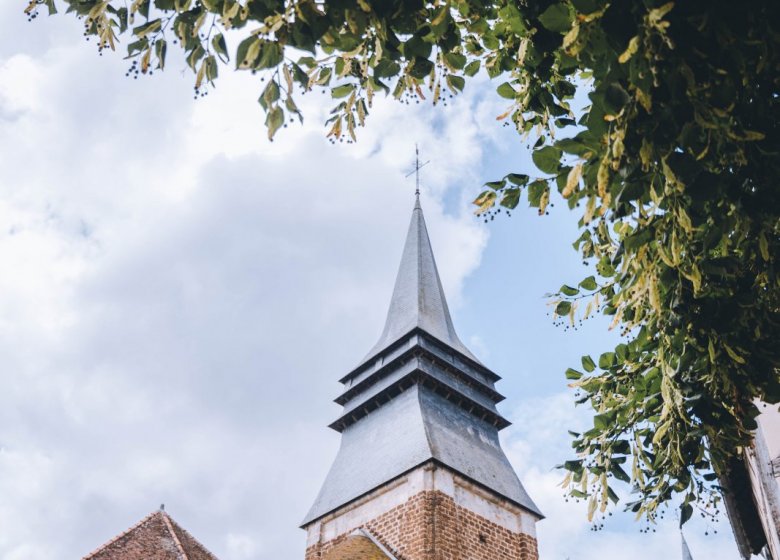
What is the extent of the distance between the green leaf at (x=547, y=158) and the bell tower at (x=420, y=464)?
13531mm

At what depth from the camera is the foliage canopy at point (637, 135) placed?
3271 mm

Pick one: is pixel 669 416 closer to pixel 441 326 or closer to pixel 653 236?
pixel 653 236

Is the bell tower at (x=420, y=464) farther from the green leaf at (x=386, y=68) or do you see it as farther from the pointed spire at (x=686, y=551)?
the pointed spire at (x=686, y=551)

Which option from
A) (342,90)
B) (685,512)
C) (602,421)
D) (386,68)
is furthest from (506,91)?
(685,512)

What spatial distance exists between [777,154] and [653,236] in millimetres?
727

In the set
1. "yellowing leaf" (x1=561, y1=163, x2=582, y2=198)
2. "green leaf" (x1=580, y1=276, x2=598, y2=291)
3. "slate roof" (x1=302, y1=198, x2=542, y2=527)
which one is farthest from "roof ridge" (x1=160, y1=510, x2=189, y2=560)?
"yellowing leaf" (x1=561, y1=163, x2=582, y2=198)

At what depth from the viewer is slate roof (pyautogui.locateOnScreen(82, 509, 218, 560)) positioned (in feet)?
46.5

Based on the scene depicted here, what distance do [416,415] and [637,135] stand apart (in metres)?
15.9

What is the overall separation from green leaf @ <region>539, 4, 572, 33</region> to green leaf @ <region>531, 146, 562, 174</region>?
0.61 meters

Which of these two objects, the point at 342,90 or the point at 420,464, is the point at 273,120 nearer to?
the point at 342,90

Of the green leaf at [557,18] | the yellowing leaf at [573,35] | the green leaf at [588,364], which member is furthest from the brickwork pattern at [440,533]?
the yellowing leaf at [573,35]

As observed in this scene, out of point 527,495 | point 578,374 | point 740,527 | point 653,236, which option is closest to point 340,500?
point 527,495

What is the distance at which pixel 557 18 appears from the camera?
3.57 meters

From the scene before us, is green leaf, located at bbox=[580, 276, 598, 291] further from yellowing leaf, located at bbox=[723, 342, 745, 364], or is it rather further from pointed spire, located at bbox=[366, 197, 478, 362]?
→ pointed spire, located at bbox=[366, 197, 478, 362]
